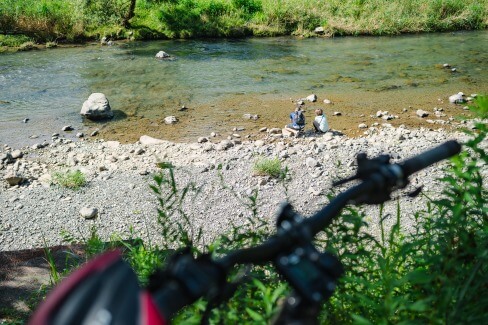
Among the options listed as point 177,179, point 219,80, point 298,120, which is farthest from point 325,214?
point 219,80

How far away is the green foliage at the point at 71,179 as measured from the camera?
9.35m

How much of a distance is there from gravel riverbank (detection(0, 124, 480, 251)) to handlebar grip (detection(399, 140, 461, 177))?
4801mm

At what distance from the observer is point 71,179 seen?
9383mm

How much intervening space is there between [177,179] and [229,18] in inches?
653

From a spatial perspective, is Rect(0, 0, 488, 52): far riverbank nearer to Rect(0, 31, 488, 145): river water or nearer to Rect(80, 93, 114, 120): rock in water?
Rect(0, 31, 488, 145): river water

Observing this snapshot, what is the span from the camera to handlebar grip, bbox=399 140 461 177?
137cm

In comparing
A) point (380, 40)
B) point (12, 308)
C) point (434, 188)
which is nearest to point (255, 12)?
point (380, 40)

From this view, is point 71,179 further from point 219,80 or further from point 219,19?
point 219,19

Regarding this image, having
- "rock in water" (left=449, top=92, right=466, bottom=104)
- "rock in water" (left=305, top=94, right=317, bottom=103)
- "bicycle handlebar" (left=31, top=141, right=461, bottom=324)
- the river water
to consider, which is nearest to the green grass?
the river water

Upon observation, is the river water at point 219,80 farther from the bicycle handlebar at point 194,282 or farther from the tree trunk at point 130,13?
the bicycle handlebar at point 194,282

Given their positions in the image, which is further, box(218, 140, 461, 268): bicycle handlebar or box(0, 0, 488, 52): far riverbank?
box(0, 0, 488, 52): far riverbank

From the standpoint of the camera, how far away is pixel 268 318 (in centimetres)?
184

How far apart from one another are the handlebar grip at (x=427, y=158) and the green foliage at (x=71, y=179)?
29.0ft

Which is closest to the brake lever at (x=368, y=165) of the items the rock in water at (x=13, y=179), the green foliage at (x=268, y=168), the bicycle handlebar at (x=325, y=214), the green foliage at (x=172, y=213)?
the bicycle handlebar at (x=325, y=214)
